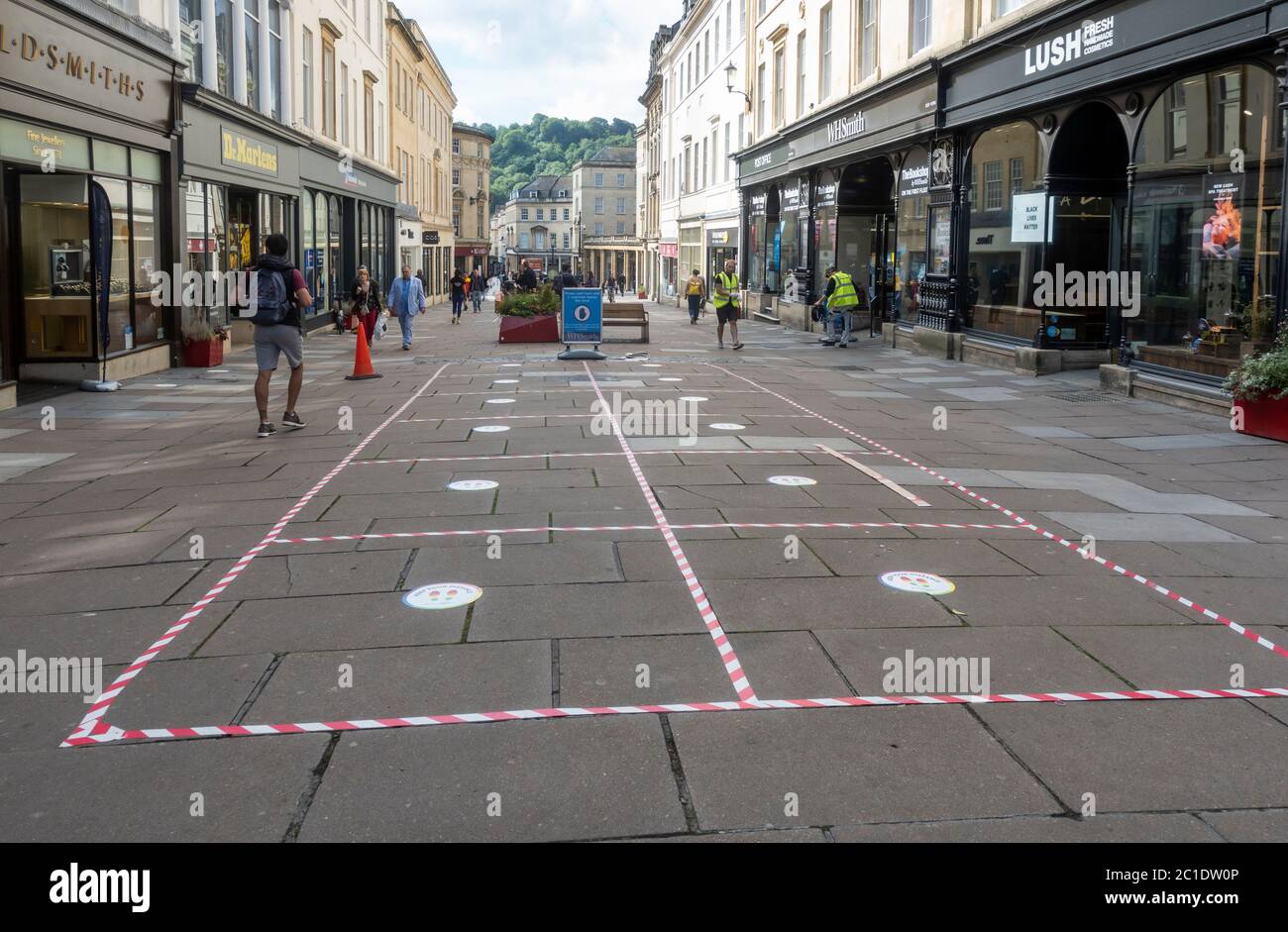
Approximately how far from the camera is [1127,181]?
16.1 meters

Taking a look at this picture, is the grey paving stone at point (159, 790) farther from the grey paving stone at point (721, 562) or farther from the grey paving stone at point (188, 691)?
the grey paving stone at point (721, 562)

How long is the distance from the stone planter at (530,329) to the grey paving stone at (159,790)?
22.1m

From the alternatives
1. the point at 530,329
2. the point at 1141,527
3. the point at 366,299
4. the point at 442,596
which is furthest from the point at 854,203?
the point at 442,596

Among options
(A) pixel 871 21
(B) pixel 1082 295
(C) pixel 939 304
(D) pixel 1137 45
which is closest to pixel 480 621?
(D) pixel 1137 45

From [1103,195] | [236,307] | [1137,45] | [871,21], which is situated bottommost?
[236,307]

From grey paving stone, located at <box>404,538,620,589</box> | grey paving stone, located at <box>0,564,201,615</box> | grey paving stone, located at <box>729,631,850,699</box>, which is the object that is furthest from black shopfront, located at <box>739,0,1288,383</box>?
grey paving stone, located at <box>0,564,201,615</box>

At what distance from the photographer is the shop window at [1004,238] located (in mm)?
18766

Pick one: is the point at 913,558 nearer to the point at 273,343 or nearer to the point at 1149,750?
the point at 1149,750

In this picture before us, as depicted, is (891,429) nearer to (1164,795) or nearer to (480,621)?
(480,621)

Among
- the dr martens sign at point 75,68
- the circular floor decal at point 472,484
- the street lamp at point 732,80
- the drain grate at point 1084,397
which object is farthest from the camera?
the street lamp at point 732,80

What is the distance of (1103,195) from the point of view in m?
18.1

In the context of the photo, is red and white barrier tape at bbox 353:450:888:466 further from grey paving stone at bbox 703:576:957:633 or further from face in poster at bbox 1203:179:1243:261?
face in poster at bbox 1203:179:1243:261

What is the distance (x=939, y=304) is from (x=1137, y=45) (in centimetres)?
778

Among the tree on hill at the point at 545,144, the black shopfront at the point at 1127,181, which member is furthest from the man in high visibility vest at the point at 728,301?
the tree on hill at the point at 545,144
